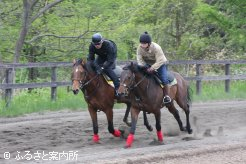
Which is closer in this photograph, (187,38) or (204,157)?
(204,157)

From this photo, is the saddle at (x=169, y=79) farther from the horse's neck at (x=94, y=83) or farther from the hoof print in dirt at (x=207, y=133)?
the hoof print in dirt at (x=207, y=133)

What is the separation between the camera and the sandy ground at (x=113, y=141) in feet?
33.7

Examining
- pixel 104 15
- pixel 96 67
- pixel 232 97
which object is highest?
pixel 104 15

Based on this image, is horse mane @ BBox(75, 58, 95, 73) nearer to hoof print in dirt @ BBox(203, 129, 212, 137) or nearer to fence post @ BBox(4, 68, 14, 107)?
hoof print in dirt @ BBox(203, 129, 212, 137)

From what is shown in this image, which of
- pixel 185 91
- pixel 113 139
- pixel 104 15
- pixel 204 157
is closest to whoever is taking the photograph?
pixel 204 157

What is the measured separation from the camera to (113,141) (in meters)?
12.6

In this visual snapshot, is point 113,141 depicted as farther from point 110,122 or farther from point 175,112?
point 175,112

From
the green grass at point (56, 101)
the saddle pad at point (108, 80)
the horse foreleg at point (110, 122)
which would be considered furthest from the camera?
the green grass at point (56, 101)

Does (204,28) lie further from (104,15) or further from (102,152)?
(102,152)

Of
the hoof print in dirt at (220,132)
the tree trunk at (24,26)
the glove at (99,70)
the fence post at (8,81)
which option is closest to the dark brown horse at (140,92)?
the glove at (99,70)

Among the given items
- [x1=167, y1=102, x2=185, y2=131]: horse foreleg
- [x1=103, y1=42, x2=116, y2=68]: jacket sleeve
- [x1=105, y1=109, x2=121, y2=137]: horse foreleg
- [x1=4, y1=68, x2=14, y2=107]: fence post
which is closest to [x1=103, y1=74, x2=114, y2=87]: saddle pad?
[x1=103, y1=42, x2=116, y2=68]: jacket sleeve

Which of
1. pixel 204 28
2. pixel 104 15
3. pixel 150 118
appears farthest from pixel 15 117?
pixel 204 28

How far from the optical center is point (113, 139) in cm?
1287

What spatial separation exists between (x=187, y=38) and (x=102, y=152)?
1734 centimetres
